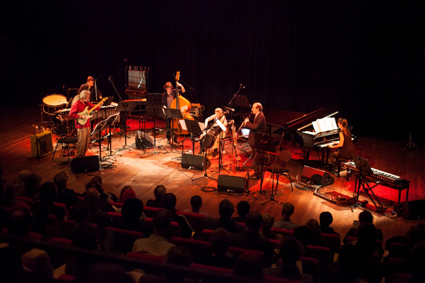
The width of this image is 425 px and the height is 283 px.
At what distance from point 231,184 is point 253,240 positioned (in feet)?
11.5

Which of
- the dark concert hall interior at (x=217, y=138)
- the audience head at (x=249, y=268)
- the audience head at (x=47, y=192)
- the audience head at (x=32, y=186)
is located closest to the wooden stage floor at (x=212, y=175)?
the dark concert hall interior at (x=217, y=138)

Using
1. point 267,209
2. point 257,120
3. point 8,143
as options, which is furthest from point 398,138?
point 8,143

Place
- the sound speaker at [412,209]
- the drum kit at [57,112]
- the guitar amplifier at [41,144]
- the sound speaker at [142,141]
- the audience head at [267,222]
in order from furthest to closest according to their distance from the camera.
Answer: the drum kit at [57,112] → the sound speaker at [142,141] → the guitar amplifier at [41,144] → the sound speaker at [412,209] → the audience head at [267,222]

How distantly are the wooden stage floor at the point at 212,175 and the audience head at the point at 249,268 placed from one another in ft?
12.6

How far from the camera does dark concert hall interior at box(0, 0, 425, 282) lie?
3.65 meters

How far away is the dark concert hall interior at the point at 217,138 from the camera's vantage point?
365cm

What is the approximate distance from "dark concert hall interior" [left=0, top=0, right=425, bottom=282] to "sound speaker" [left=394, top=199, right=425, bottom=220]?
32 mm

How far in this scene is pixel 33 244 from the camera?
1.94 meters

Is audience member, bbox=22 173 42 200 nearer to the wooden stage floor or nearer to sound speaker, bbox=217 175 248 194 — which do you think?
the wooden stage floor

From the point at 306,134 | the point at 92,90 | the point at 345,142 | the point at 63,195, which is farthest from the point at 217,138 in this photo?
the point at 92,90

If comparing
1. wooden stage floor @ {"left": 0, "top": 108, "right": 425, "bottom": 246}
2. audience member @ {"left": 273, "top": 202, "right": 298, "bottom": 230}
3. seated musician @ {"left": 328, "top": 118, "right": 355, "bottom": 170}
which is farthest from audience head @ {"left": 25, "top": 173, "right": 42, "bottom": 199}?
seated musician @ {"left": 328, "top": 118, "right": 355, "bottom": 170}

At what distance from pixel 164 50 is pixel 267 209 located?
384 inches

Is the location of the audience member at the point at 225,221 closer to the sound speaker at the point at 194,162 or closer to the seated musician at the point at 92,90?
the sound speaker at the point at 194,162

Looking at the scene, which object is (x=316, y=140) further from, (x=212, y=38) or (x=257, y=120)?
(x=212, y=38)
